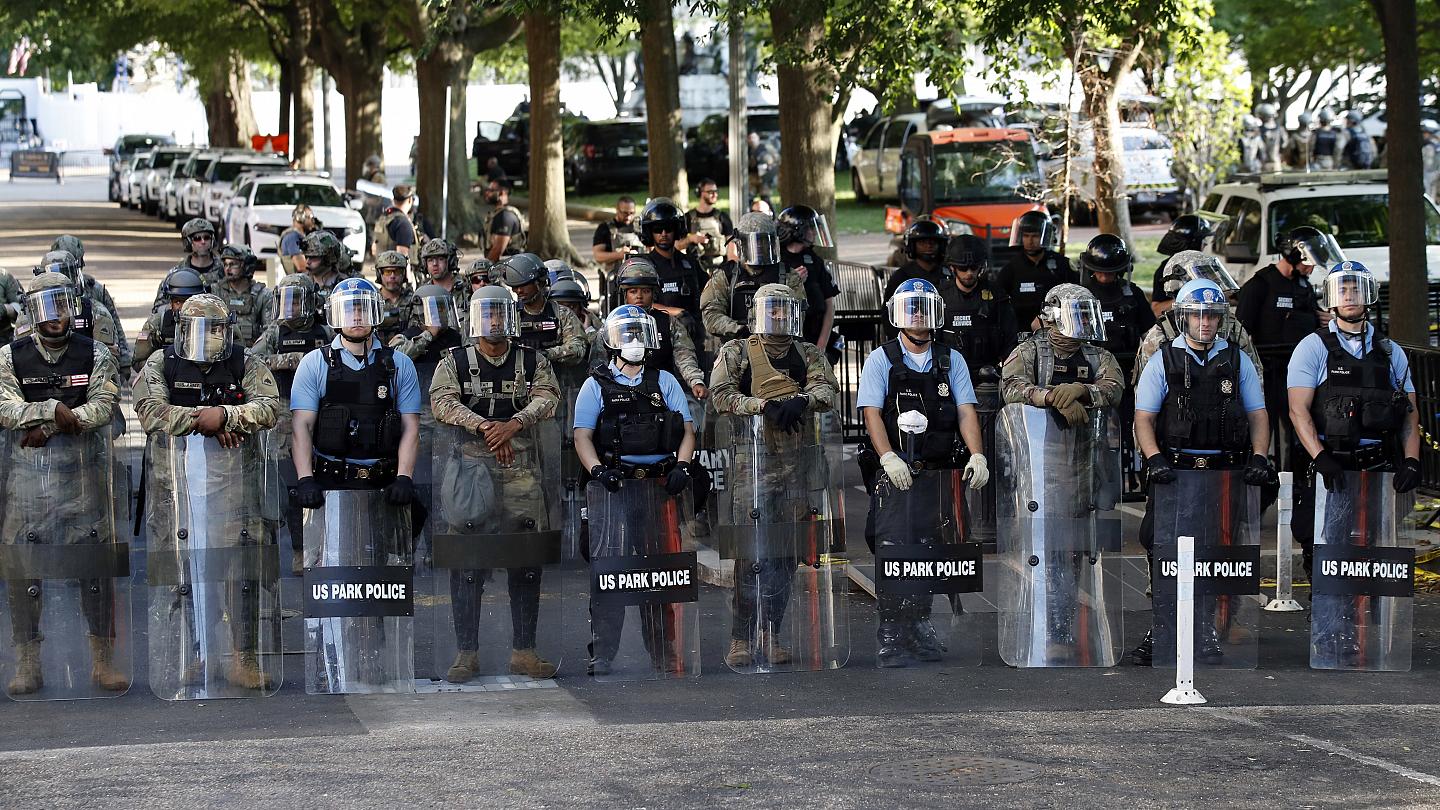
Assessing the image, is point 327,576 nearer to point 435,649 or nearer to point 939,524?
point 435,649

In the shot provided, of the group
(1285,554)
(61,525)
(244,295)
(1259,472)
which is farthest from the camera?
(244,295)

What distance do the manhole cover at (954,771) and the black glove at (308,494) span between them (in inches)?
112

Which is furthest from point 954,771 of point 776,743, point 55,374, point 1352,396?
point 55,374

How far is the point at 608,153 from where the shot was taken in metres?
47.0

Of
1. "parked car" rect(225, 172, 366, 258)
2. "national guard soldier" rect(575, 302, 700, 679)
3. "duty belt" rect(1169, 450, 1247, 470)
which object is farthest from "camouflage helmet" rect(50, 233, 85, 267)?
"parked car" rect(225, 172, 366, 258)

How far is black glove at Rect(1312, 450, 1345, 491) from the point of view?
9336 mm

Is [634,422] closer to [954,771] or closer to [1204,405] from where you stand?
[954,771]

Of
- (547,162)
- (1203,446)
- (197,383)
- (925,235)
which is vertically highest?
(547,162)

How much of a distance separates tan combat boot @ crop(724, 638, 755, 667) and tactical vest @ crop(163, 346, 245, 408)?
104 inches

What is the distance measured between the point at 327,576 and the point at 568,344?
133 inches

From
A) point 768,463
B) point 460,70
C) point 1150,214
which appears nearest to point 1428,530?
point 768,463

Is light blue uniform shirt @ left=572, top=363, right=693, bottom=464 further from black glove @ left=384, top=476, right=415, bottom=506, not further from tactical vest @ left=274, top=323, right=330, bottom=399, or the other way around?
tactical vest @ left=274, top=323, right=330, bottom=399

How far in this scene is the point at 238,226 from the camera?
105 ft

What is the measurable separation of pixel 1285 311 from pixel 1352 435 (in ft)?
10.7
